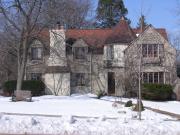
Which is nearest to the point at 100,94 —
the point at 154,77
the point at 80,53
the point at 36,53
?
the point at 154,77

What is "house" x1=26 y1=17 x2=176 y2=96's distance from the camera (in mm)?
48375

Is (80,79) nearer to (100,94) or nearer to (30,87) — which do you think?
(100,94)

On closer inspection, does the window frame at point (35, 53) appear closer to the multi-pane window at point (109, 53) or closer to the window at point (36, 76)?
the window at point (36, 76)

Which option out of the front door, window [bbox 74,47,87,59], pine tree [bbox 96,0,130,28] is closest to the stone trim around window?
the front door

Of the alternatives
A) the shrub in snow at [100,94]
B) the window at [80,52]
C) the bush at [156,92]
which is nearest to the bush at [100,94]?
the shrub in snow at [100,94]

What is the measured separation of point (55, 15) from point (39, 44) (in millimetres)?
10395

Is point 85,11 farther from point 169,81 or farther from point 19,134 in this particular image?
point 19,134

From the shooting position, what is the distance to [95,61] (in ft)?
167

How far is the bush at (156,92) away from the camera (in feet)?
137

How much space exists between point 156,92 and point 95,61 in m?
11.0

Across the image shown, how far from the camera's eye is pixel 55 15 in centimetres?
4209

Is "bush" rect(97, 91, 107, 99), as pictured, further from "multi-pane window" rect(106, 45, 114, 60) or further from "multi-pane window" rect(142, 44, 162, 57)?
"multi-pane window" rect(142, 44, 162, 57)

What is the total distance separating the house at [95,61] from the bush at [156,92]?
511 cm

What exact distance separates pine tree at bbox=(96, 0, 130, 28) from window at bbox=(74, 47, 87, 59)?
2542 cm
